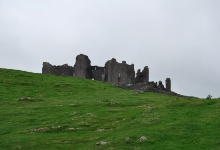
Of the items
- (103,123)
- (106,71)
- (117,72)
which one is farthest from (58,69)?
(103,123)

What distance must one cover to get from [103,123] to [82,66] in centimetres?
6231

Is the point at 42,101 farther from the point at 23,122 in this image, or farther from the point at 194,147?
the point at 194,147

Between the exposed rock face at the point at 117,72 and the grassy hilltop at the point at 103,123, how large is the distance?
123ft

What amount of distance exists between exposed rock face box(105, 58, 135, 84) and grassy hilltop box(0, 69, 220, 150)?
123 feet

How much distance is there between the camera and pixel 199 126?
30.2m

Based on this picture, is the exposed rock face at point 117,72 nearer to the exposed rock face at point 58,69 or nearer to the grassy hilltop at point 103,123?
the exposed rock face at point 58,69

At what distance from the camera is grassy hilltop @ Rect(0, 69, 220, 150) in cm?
2784

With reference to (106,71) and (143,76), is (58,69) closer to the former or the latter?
(106,71)

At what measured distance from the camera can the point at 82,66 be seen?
98438mm

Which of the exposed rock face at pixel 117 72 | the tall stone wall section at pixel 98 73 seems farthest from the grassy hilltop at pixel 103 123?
the tall stone wall section at pixel 98 73

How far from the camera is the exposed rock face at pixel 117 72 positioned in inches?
3730

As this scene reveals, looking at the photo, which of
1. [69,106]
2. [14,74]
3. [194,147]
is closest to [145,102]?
[69,106]

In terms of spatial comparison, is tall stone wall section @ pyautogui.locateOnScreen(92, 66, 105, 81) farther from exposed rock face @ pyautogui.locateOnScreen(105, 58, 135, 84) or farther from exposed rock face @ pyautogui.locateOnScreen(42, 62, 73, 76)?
exposed rock face @ pyautogui.locateOnScreen(42, 62, 73, 76)

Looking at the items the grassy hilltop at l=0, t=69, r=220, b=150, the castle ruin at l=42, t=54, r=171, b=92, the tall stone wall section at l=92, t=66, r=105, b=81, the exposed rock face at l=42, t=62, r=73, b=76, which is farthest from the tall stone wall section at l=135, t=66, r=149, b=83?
the grassy hilltop at l=0, t=69, r=220, b=150
